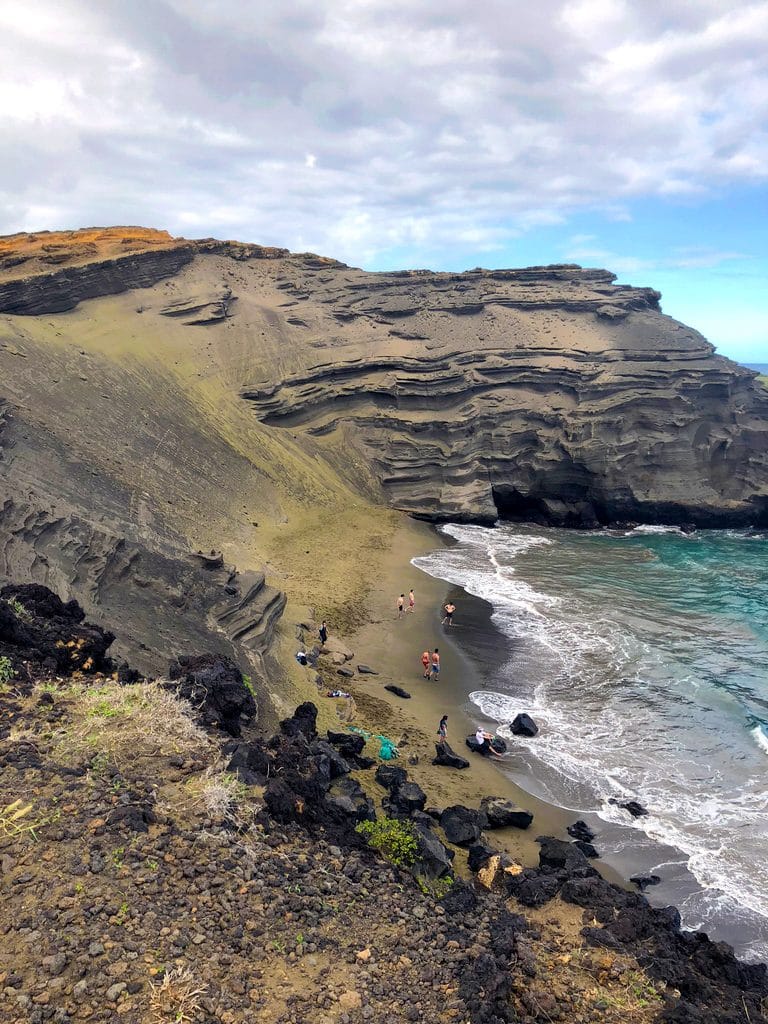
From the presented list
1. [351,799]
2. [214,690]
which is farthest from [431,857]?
[214,690]

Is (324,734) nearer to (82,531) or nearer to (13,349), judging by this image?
(82,531)

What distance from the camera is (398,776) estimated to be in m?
12.5

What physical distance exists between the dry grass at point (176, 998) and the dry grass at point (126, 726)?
10.3 ft

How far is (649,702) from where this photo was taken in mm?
18188

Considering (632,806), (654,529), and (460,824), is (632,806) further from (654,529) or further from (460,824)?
(654,529)

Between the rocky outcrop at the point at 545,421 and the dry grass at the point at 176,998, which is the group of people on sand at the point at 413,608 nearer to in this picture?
the rocky outcrop at the point at 545,421

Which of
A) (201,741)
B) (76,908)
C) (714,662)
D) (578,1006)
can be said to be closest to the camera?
(76,908)

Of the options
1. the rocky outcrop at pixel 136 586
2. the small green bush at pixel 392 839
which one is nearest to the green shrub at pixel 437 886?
the small green bush at pixel 392 839

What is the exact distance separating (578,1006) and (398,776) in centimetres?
579

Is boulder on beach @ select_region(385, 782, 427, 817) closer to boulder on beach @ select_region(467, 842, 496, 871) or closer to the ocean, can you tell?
boulder on beach @ select_region(467, 842, 496, 871)

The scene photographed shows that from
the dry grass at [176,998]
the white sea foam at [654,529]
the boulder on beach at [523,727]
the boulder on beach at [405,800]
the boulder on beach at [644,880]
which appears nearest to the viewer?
the dry grass at [176,998]

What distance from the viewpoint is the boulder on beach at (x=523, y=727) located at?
53.6ft

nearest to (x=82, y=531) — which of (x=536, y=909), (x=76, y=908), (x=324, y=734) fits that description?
(x=324, y=734)

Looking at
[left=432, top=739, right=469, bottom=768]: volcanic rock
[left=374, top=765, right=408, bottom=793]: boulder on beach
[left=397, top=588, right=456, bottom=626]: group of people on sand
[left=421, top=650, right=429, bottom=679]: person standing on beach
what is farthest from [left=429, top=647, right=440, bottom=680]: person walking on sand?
[left=374, top=765, right=408, bottom=793]: boulder on beach
